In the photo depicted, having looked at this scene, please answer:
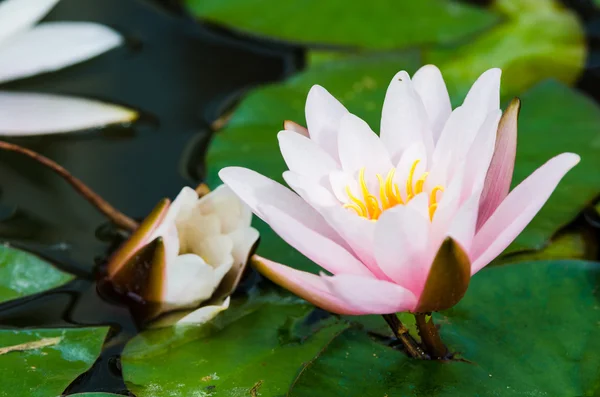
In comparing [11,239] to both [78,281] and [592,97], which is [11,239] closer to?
[78,281]

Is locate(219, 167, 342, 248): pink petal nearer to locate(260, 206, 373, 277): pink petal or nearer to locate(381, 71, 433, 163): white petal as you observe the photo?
locate(260, 206, 373, 277): pink petal

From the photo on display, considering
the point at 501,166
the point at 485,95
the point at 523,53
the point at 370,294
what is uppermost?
the point at 485,95

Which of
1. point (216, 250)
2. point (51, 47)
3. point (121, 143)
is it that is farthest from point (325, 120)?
point (51, 47)

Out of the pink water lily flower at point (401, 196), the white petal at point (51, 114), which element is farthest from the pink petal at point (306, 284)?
the white petal at point (51, 114)

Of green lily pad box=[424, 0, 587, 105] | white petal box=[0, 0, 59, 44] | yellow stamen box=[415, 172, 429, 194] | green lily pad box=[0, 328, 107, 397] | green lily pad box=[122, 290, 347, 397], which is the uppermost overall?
white petal box=[0, 0, 59, 44]

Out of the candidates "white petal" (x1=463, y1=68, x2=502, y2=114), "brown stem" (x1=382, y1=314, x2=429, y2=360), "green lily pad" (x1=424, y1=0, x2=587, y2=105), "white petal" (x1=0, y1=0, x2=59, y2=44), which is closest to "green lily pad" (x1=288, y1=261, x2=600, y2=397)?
"brown stem" (x1=382, y1=314, x2=429, y2=360)

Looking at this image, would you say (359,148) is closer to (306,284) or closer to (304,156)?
(304,156)
